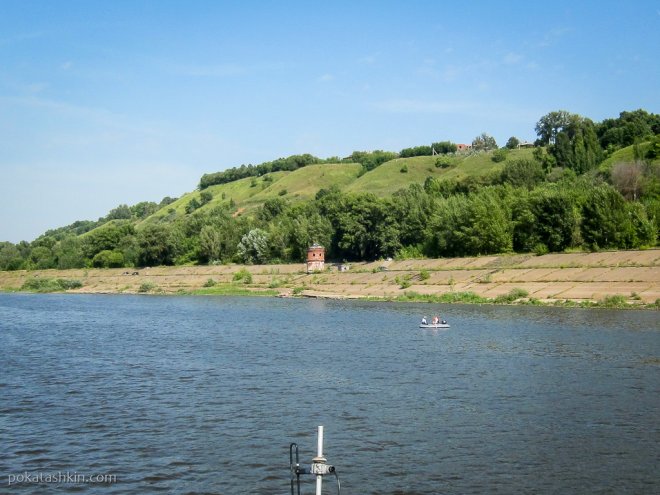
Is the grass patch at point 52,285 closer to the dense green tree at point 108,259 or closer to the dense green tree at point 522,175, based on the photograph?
the dense green tree at point 108,259

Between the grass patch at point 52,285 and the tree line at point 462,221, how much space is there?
73.7 feet

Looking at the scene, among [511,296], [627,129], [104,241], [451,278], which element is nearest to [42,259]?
[104,241]

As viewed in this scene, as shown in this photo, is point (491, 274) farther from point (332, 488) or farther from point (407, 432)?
point (332, 488)

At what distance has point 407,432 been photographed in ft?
80.5

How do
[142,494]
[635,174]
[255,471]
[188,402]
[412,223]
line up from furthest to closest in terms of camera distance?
[412,223]
[635,174]
[188,402]
[255,471]
[142,494]

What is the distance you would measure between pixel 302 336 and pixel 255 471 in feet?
112

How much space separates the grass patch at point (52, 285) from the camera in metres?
148

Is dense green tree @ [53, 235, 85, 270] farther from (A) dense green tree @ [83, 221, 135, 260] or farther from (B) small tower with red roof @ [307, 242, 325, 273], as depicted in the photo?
(B) small tower with red roof @ [307, 242, 325, 273]

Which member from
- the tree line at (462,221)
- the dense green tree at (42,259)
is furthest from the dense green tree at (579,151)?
the dense green tree at (42,259)

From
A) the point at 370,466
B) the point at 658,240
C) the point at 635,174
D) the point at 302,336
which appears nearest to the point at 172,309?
the point at 302,336

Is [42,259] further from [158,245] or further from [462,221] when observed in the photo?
[462,221]
